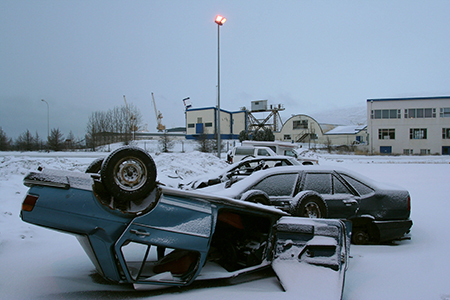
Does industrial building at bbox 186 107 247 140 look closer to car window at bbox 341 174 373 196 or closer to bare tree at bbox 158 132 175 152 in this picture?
bare tree at bbox 158 132 175 152

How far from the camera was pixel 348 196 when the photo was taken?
16.6 feet

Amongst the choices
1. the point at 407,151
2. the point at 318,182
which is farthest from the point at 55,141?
the point at 407,151

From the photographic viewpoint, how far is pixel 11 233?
15.3 feet

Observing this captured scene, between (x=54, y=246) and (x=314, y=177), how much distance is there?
4.46 metres

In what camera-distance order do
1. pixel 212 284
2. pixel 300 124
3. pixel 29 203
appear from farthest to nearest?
pixel 300 124 < pixel 212 284 < pixel 29 203

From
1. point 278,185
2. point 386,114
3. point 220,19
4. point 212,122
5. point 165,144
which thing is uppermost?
point 220,19

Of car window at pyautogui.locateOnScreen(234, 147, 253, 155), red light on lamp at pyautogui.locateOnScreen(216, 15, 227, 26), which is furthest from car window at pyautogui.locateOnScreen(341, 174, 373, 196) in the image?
red light on lamp at pyautogui.locateOnScreen(216, 15, 227, 26)

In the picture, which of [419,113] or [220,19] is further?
[419,113]

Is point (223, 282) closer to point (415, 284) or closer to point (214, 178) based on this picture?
point (415, 284)

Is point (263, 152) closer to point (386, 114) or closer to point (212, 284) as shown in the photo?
point (212, 284)

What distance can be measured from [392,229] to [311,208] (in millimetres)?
1751

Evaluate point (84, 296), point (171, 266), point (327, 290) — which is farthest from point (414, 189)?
point (84, 296)

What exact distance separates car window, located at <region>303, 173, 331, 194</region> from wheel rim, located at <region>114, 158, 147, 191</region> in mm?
3094

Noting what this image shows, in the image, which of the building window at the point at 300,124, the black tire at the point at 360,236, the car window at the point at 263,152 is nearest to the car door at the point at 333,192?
the black tire at the point at 360,236
